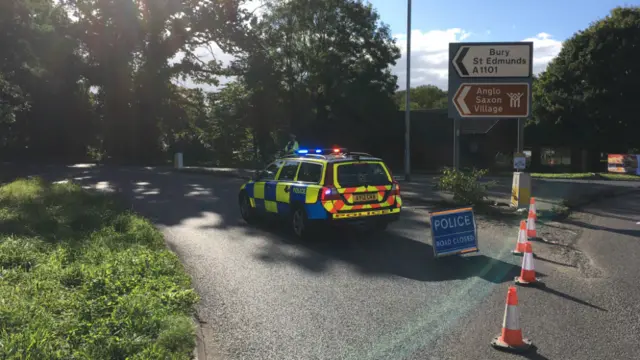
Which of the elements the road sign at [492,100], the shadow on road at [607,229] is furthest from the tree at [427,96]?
the shadow on road at [607,229]

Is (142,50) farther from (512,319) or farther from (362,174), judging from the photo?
(512,319)

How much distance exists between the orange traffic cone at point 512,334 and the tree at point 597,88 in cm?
3570

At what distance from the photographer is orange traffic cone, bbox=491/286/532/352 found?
4.96 meters

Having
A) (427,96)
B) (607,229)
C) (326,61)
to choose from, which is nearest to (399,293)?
(607,229)

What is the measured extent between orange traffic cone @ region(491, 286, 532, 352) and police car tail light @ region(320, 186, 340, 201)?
16.2 ft

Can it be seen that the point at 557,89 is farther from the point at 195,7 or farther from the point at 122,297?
the point at 122,297

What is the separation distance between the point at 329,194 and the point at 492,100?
6.67 metres

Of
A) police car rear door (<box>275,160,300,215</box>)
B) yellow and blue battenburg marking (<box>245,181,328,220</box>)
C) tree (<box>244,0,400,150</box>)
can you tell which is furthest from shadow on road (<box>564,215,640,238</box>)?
tree (<box>244,0,400,150</box>)

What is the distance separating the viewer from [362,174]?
1009cm

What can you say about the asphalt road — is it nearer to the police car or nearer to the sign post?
the police car

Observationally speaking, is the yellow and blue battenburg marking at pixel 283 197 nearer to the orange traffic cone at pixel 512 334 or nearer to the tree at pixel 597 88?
the orange traffic cone at pixel 512 334

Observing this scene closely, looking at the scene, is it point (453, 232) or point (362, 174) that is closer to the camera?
point (453, 232)

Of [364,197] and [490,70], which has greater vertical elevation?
[490,70]

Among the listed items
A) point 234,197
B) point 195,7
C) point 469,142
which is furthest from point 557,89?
point 234,197
